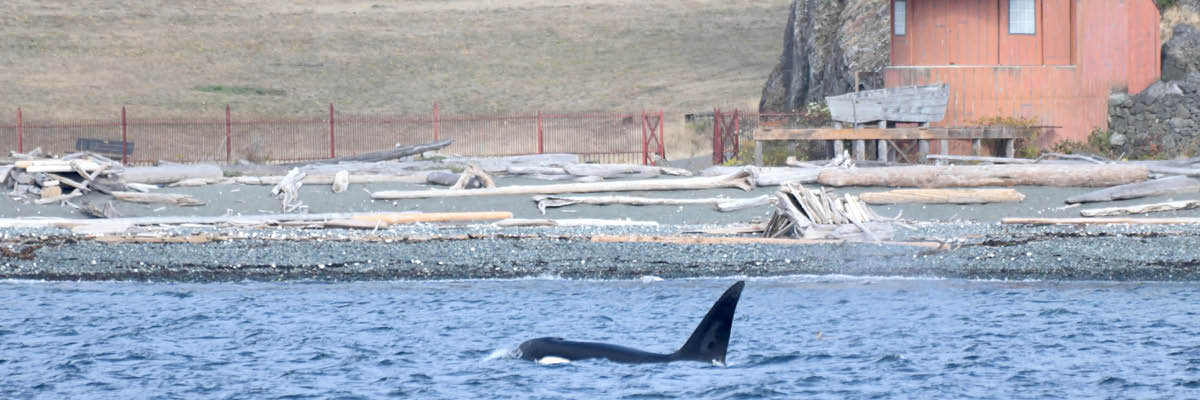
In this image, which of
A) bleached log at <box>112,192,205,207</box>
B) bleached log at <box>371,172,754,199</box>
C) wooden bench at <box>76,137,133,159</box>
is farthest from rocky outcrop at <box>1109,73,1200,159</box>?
wooden bench at <box>76,137,133,159</box>

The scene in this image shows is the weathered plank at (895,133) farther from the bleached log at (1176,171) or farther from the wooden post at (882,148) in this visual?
the bleached log at (1176,171)

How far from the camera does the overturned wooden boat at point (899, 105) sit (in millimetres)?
29000

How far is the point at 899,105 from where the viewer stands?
29.1 m

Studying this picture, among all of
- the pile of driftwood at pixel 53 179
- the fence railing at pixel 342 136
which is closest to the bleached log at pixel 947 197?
the pile of driftwood at pixel 53 179

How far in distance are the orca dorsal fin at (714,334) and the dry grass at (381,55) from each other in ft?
124

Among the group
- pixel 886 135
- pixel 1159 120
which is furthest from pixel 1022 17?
pixel 886 135

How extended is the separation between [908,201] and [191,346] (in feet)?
41.7

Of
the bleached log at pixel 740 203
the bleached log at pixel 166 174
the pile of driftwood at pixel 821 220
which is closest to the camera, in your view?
the pile of driftwood at pixel 821 220

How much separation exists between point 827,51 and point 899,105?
27.6 feet

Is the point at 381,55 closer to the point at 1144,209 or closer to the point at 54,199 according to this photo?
the point at 54,199

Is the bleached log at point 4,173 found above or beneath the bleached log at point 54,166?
beneath

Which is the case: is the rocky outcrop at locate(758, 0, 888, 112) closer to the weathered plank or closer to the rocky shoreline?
the weathered plank

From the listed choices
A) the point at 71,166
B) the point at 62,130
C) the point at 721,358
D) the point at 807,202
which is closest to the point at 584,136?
the point at 62,130

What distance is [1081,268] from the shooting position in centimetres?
1862
